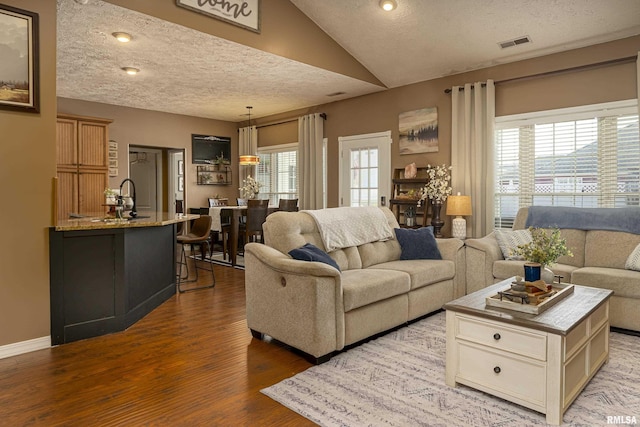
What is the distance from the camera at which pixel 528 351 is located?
215 cm

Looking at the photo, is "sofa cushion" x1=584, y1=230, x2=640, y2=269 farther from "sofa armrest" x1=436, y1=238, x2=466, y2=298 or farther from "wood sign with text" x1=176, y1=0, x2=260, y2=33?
"wood sign with text" x1=176, y1=0, x2=260, y2=33

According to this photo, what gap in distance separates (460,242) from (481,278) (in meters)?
0.41

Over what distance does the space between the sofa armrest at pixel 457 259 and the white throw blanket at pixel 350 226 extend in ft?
1.93

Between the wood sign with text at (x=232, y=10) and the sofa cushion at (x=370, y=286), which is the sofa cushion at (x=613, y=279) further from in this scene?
the wood sign with text at (x=232, y=10)

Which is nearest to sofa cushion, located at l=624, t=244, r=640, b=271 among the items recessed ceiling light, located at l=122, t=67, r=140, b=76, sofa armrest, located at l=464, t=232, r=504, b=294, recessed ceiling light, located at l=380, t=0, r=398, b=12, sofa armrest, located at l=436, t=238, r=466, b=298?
sofa armrest, located at l=464, t=232, r=504, b=294

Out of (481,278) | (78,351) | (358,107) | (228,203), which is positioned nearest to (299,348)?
(78,351)

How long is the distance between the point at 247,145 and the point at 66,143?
356 cm

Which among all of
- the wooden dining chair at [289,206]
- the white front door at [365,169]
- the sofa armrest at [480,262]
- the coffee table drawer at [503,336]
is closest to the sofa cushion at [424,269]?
the sofa armrest at [480,262]

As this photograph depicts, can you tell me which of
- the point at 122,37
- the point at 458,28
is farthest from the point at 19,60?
the point at 458,28

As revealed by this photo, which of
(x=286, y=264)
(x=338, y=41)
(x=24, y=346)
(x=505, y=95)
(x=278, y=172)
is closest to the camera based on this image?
(x=286, y=264)

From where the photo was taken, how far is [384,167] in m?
6.53

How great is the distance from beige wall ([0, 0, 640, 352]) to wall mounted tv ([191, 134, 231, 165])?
0.14m

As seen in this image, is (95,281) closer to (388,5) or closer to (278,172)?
(388,5)

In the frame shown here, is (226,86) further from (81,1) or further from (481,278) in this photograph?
(481,278)
